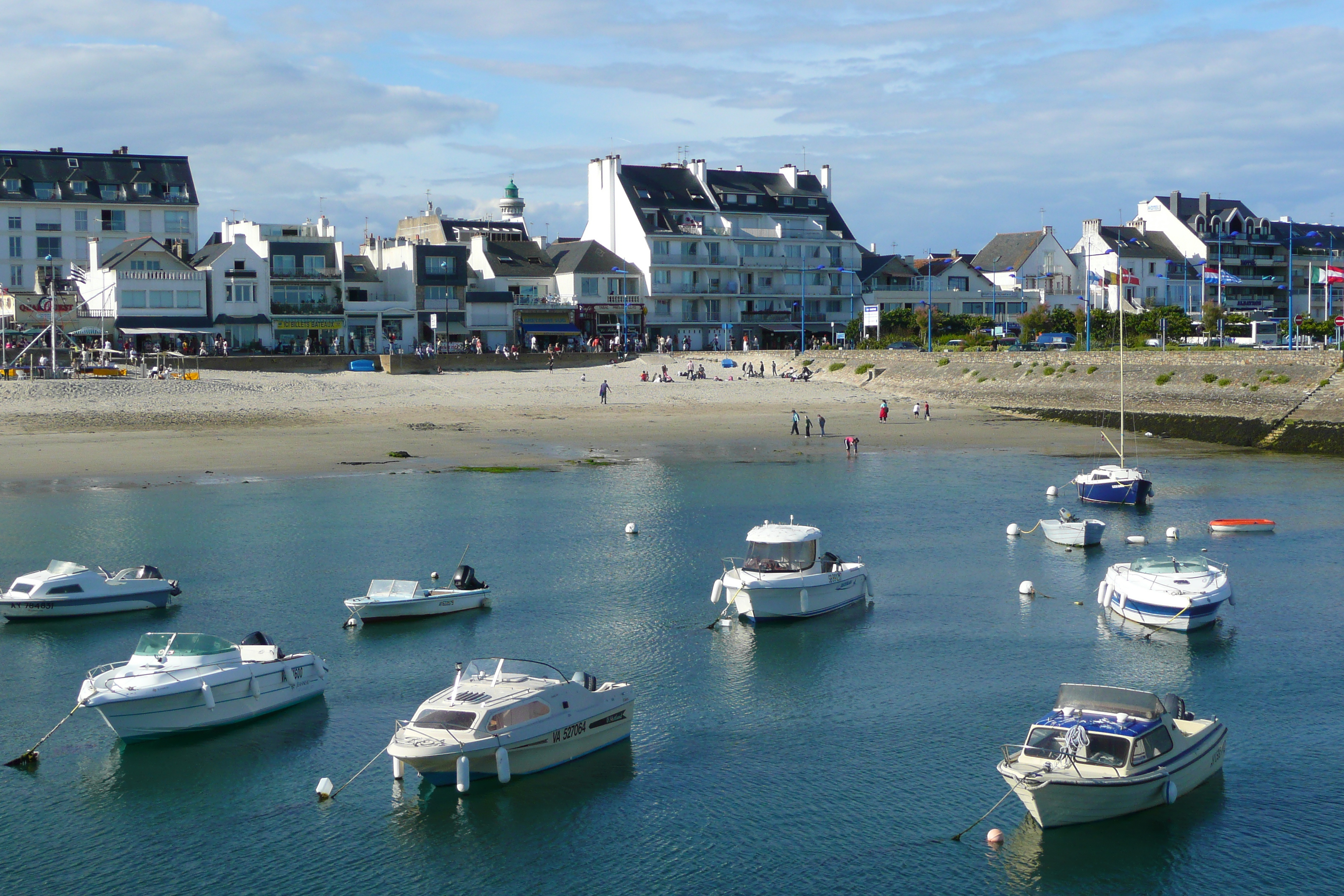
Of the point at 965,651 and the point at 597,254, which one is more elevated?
the point at 597,254

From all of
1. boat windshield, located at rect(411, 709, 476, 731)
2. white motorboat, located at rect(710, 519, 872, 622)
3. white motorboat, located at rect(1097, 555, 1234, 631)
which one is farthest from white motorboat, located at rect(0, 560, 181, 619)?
white motorboat, located at rect(1097, 555, 1234, 631)

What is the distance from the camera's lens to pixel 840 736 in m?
23.1

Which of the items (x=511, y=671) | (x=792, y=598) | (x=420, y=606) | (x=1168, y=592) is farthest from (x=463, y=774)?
(x=1168, y=592)

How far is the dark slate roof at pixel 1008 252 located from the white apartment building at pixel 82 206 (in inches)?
2981

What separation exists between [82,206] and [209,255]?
48.9 ft

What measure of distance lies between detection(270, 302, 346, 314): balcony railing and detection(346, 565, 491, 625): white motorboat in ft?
224

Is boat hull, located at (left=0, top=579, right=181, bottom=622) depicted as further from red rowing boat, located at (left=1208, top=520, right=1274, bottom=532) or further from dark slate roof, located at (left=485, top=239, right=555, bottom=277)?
dark slate roof, located at (left=485, top=239, right=555, bottom=277)

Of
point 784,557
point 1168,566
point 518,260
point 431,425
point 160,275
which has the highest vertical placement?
point 518,260

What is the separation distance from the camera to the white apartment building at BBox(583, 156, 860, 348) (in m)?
111

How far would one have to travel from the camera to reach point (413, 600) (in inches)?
1201

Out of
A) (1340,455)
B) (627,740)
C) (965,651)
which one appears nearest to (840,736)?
(627,740)

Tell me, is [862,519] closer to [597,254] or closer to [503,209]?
[597,254]

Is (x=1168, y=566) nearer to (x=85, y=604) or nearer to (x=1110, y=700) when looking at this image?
(x=1110, y=700)

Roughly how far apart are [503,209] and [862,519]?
112 m
